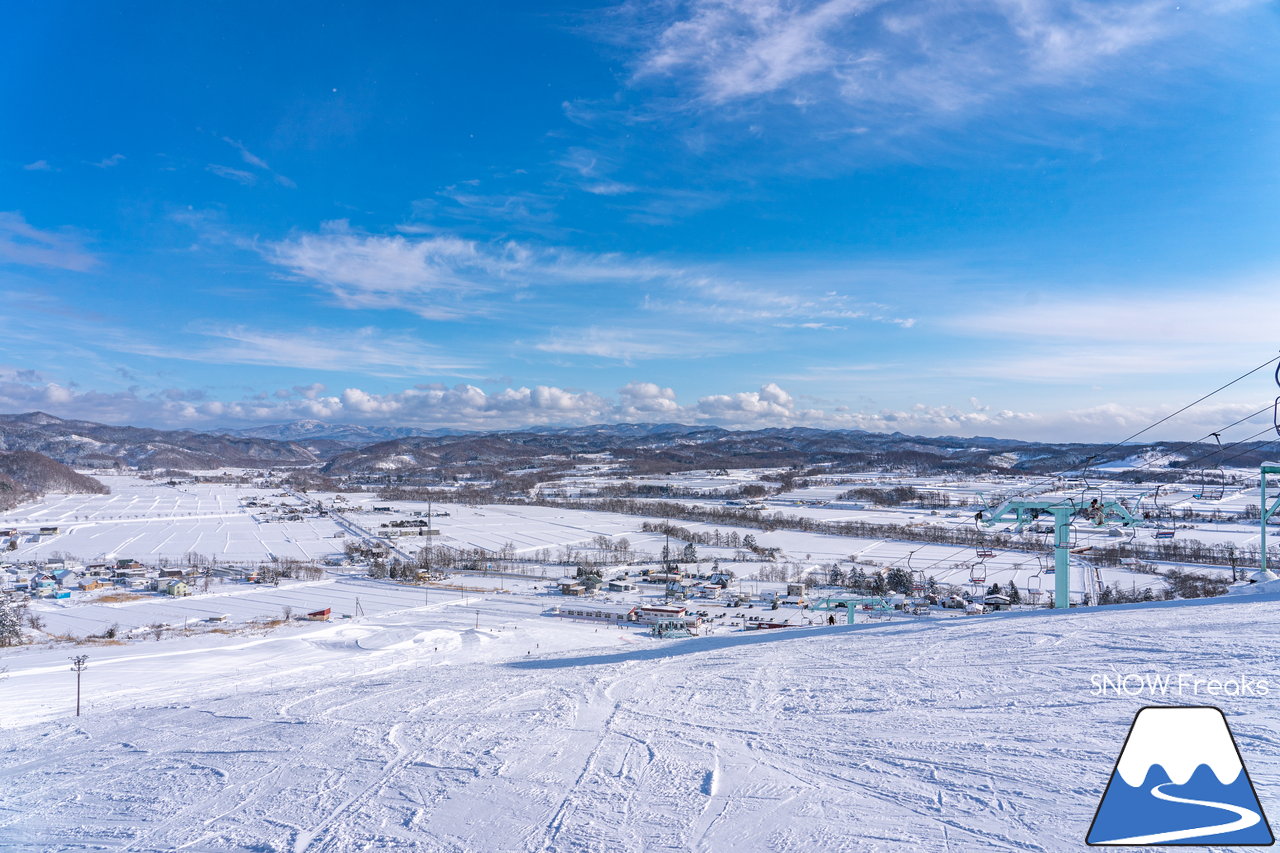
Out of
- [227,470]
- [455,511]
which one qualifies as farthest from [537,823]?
[227,470]

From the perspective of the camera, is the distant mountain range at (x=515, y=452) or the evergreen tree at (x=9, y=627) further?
the distant mountain range at (x=515, y=452)

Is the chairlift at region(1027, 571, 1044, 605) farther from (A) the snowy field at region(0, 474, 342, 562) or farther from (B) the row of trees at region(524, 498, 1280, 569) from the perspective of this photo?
(A) the snowy field at region(0, 474, 342, 562)

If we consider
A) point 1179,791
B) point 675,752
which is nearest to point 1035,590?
point 675,752

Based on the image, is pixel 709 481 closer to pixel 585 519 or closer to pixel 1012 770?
pixel 585 519

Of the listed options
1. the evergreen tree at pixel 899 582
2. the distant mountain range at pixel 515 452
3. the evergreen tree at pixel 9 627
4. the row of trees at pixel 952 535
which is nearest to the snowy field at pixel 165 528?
the evergreen tree at pixel 9 627

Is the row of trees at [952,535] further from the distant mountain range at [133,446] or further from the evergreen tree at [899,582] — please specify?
the distant mountain range at [133,446]

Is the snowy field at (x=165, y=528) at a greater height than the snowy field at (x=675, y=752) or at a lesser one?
lesser
